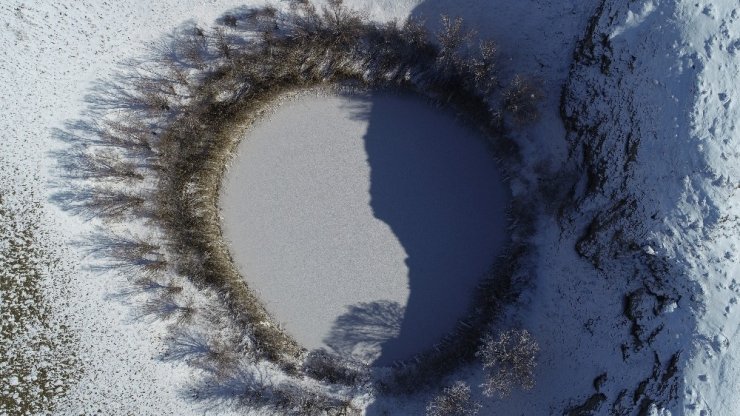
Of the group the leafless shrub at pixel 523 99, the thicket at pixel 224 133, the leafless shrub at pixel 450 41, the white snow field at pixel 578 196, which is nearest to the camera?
the white snow field at pixel 578 196

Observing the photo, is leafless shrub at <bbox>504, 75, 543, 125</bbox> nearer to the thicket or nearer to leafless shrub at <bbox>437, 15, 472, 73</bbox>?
the thicket

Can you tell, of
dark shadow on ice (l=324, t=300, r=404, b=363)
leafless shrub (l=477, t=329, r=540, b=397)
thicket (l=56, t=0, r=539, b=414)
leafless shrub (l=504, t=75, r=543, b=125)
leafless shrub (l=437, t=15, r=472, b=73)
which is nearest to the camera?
leafless shrub (l=477, t=329, r=540, b=397)

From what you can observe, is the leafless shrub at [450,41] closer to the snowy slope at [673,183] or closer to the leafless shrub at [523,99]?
the leafless shrub at [523,99]

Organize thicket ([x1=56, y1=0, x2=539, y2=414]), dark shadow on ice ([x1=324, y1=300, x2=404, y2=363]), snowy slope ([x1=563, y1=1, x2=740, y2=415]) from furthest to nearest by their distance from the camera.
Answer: dark shadow on ice ([x1=324, y1=300, x2=404, y2=363])
thicket ([x1=56, y1=0, x2=539, y2=414])
snowy slope ([x1=563, y1=1, x2=740, y2=415])

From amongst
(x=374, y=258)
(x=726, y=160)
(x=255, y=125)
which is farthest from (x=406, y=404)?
(x=726, y=160)

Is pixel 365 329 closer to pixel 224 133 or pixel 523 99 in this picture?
pixel 224 133

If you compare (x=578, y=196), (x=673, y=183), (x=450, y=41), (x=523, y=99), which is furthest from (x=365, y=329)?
(x=673, y=183)

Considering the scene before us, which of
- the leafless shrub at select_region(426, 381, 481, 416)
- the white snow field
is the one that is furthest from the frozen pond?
the leafless shrub at select_region(426, 381, 481, 416)

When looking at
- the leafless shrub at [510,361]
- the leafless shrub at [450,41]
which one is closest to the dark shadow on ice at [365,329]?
the leafless shrub at [510,361]
